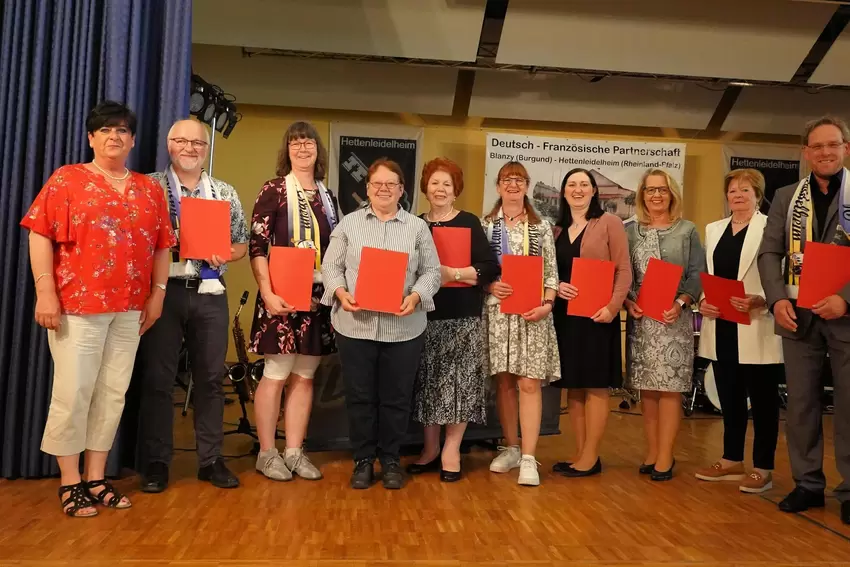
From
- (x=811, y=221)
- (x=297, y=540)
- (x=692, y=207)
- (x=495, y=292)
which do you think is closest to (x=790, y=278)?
(x=811, y=221)

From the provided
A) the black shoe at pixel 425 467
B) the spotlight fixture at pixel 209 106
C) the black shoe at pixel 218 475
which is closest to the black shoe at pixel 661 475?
the black shoe at pixel 425 467

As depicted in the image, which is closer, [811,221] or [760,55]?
[811,221]

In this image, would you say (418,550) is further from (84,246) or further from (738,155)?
(738,155)

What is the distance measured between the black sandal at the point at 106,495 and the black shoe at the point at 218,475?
0.40m

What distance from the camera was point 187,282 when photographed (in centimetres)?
292

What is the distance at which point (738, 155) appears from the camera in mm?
7730

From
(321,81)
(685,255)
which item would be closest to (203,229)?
(685,255)

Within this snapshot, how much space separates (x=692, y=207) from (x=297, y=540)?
6.60 metres

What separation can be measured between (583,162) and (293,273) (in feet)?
15.9

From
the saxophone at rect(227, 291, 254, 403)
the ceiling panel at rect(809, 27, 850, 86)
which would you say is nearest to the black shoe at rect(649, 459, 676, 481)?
the saxophone at rect(227, 291, 254, 403)

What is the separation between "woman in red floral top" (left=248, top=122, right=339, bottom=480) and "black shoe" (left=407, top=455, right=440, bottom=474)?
43cm

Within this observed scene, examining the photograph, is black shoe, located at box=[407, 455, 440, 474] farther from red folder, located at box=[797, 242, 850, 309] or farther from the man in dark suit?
red folder, located at box=[797, 242, 850, 309]

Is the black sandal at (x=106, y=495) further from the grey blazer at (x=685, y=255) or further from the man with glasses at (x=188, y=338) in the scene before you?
the grey blazer at (x=685, y=255)

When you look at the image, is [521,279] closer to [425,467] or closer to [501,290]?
[501,290]
